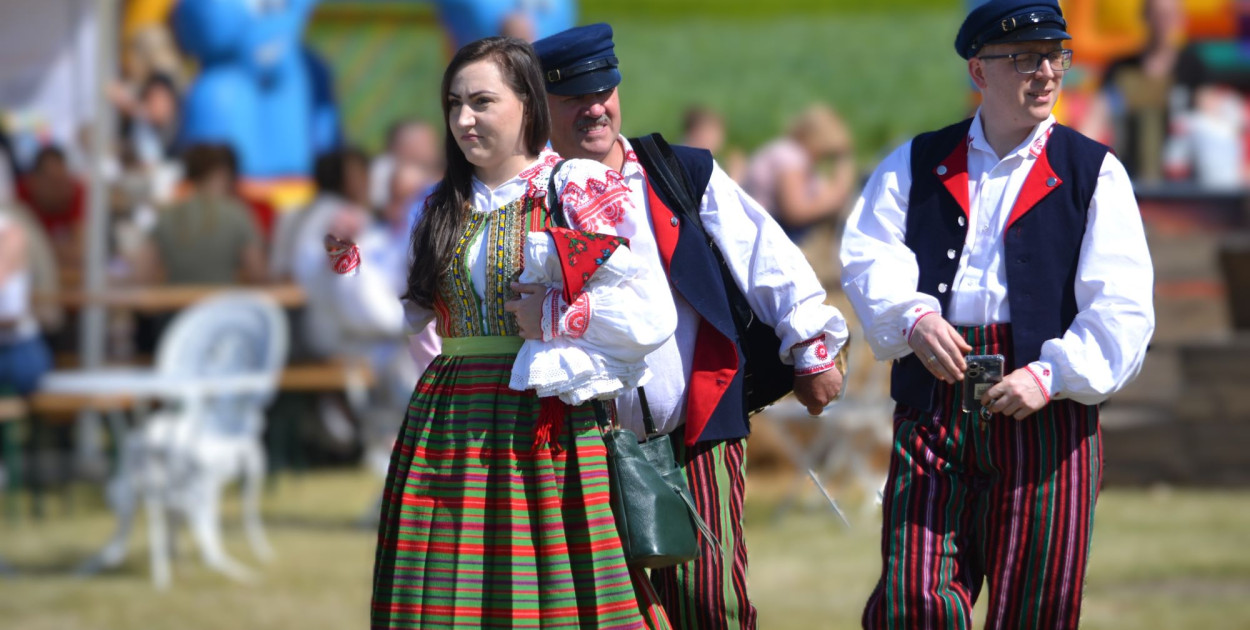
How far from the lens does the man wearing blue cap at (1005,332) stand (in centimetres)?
335

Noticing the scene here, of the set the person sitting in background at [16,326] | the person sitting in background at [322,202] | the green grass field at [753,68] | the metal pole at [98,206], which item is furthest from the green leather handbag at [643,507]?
the green grass field at [753,68]

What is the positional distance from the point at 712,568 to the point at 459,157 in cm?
106

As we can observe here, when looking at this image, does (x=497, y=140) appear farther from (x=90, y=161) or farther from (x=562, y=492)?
(x=90, y=161)

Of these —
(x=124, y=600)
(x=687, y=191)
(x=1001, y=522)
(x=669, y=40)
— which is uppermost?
(x=669, y=40)

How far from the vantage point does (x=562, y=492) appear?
3244mm

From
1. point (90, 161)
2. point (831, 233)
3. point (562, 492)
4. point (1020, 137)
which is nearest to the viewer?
point (562, 492)

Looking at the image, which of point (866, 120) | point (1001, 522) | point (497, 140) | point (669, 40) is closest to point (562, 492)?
point (497, 140)

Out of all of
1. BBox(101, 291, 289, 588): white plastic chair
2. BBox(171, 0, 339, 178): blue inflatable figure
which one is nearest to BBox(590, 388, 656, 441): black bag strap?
BBox(101, 291, 289, 588): white plastic chair

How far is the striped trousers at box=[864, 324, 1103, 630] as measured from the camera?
11.2 ft

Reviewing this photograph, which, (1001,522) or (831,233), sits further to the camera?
(831,233)

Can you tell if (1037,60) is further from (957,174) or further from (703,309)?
(703,309)

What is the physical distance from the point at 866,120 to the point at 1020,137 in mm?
19992

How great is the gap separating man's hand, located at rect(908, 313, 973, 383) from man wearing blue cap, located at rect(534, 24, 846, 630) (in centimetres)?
23

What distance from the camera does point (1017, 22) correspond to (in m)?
3.40
